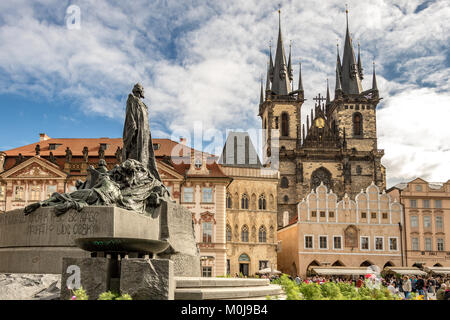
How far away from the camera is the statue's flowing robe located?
12.6m

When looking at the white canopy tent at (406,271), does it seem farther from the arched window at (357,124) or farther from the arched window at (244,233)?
the arched window at (357,124)

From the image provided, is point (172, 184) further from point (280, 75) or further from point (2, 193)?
point (280, 75)

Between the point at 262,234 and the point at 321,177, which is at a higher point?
the point at 321,177

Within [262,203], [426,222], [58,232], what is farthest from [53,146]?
[58,232]

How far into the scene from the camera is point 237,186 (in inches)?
1935

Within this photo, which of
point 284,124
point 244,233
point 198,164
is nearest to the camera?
point 198,164

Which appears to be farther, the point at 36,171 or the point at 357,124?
the point at 357,124

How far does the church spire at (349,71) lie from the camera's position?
7919 centimetres

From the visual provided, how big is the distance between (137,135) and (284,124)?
62593 millimetres

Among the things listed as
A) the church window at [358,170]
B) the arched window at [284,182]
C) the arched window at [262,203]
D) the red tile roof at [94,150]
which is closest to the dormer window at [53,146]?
the red tile roof at [94,150]

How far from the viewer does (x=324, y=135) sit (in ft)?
241

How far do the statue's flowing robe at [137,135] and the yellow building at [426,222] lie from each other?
40.8 m

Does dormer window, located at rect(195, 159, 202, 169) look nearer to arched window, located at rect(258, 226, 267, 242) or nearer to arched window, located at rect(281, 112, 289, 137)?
arched window, located at rect(258, 226, 267, 242)
